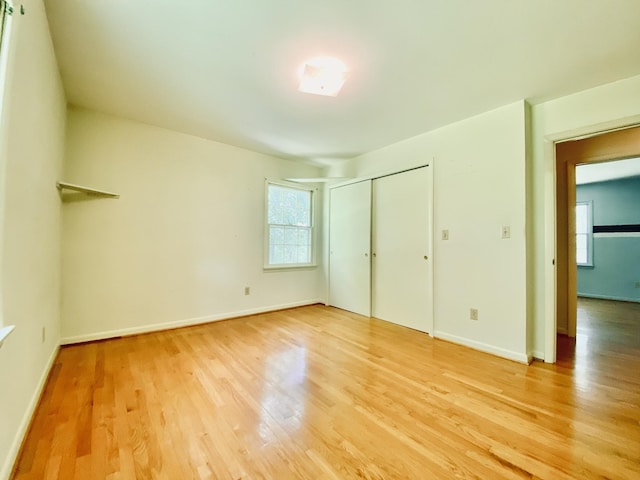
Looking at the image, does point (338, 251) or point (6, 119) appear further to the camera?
point (338, 251)

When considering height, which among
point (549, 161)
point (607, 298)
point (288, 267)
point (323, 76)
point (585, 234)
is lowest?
point (607, 298)

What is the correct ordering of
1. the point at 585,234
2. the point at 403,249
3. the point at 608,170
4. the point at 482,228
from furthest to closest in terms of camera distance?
the point at 585,234 < the point at 608,170 < the point at 403,249 < the point at 482,228

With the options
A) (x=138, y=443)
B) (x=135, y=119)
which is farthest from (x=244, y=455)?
(x=135, y=119)

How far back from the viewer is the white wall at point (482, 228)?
2.48m

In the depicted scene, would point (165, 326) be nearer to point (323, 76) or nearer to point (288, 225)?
point (288, 225)

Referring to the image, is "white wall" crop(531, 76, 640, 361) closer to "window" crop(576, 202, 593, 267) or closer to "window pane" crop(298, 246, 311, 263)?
"window pane" crop(298, 246, 311, 263)

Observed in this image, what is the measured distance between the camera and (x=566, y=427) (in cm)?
152

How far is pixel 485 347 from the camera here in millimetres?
2641

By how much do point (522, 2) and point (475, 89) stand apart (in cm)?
87

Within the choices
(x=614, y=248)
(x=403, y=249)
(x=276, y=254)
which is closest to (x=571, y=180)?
(x=403, y=249)

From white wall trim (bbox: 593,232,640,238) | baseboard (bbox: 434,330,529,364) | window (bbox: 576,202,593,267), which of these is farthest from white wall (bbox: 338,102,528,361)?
white wall trim (bbox: 593,232,640,238)

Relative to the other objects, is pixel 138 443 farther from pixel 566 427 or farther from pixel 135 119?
pixel 135 119

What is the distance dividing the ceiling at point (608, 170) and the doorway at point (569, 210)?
1516mm

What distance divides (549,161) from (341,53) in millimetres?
2112
